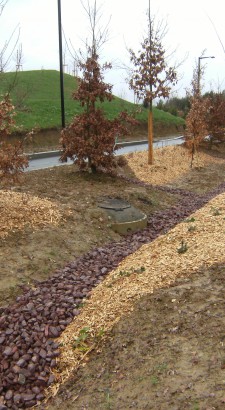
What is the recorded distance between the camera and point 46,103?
2917 centimetres

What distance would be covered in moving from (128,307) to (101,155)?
657cm

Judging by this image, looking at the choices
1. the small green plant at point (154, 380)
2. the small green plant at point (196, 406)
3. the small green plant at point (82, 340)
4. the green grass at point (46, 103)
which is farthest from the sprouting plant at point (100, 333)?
the green grass at point (46, 103)

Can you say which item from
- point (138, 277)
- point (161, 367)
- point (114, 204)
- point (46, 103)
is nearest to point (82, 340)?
point (161, 367)

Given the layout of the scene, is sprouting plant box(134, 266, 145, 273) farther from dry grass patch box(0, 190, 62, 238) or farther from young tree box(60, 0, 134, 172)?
young tree box(60, 0, 134, 172)

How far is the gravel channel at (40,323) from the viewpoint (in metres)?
4.07

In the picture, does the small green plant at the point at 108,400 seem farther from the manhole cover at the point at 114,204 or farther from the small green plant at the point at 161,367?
the manhole cover at the point at 114,204

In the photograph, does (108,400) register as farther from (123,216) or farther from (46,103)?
(46,103)

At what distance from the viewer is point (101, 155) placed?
10.8 meters

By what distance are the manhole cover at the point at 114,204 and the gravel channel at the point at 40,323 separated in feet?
5.50

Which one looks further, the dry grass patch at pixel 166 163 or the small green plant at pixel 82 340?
the dry grass patch at pixel 166 163

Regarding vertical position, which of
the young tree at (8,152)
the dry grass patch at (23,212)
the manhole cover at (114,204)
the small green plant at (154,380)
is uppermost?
the young tree at (8,152)

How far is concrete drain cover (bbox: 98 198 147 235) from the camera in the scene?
8.16 metres

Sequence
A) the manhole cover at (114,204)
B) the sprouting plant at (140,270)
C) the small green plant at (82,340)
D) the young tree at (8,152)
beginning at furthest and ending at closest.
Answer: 1. the manhole cover at (114,204)
2. the young tree at (8,152)
3. the sprouting plant at (140,270)
4. the small green plant at (82,340)

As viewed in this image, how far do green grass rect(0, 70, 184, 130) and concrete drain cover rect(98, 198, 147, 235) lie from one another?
11.3 meters
